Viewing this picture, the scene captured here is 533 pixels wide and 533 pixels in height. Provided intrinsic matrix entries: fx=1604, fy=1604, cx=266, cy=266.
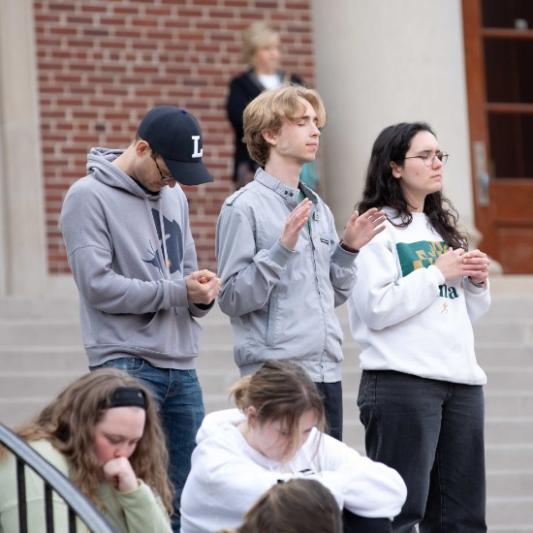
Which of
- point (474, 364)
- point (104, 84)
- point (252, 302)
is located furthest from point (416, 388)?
point (104, 84)

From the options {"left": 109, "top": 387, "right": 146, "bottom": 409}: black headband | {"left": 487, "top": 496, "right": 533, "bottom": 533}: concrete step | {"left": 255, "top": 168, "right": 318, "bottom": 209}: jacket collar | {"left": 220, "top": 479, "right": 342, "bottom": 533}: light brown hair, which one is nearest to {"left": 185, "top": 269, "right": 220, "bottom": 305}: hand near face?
{"left": 255, "top": 168, "right": 318, "bottom": 209}: jacket collar

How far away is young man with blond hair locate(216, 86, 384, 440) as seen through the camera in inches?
224

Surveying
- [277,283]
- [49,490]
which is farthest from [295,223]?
[49,490]

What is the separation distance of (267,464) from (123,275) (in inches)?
41.7

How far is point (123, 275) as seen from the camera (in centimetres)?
574

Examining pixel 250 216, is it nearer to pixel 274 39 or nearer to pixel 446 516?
pixel 446 516

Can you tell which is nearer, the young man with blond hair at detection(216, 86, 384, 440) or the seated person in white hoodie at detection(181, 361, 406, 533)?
the seated person in white hoodie at detection(181, 361, 406, 533)

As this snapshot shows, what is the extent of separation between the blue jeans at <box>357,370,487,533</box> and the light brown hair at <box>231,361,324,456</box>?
93cm

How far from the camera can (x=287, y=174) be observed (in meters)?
5.99

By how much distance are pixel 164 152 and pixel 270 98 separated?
0.55m

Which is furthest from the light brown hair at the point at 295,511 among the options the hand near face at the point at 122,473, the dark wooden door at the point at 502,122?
A: the dark wooden door at the point at 502,122

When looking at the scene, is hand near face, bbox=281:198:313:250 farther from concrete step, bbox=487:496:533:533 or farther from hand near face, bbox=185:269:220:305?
concrete step, bbox=487:496:533:533

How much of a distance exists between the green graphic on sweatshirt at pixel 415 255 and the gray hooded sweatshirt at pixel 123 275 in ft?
2.70

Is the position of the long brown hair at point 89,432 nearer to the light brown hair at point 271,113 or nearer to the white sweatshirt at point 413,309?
the white sweatshirt at point 413,309
